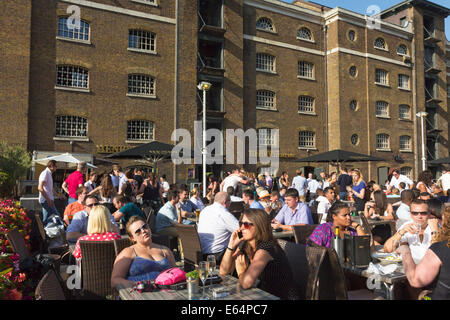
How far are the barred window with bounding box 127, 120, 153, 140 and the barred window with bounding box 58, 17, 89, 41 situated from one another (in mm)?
5287

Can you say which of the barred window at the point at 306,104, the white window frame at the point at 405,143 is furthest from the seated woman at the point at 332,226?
the white window frame at the point at 405,143

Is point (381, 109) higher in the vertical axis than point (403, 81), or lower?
lower

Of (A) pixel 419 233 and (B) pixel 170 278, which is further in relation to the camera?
(A) pixel 419 233

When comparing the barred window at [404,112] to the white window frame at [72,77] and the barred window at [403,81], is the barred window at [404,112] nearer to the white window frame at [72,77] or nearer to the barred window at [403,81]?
the barred window at [403,81]

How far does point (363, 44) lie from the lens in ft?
94.1

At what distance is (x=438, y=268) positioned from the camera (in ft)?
9.70

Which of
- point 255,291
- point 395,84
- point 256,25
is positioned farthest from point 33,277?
→ point 395,84

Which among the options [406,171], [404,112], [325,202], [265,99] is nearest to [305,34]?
[265,99]

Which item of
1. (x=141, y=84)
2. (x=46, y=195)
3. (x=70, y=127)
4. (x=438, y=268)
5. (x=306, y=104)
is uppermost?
(x=306, y=104)

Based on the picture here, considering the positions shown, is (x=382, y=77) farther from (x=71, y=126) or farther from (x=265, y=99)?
(x=71, y=126)

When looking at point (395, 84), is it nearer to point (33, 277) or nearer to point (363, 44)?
point (363, 44)

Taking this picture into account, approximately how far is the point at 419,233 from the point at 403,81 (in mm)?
31581

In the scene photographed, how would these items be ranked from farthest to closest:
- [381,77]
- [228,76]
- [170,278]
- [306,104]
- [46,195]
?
[381,77], [306,104], [228,76], [46,195], [170,278]

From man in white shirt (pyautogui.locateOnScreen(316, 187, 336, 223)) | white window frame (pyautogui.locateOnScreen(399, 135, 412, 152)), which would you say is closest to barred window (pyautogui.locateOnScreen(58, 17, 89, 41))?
man in white shirt (pyautogui.locateOnScreen(316, 187, 336, 223))
